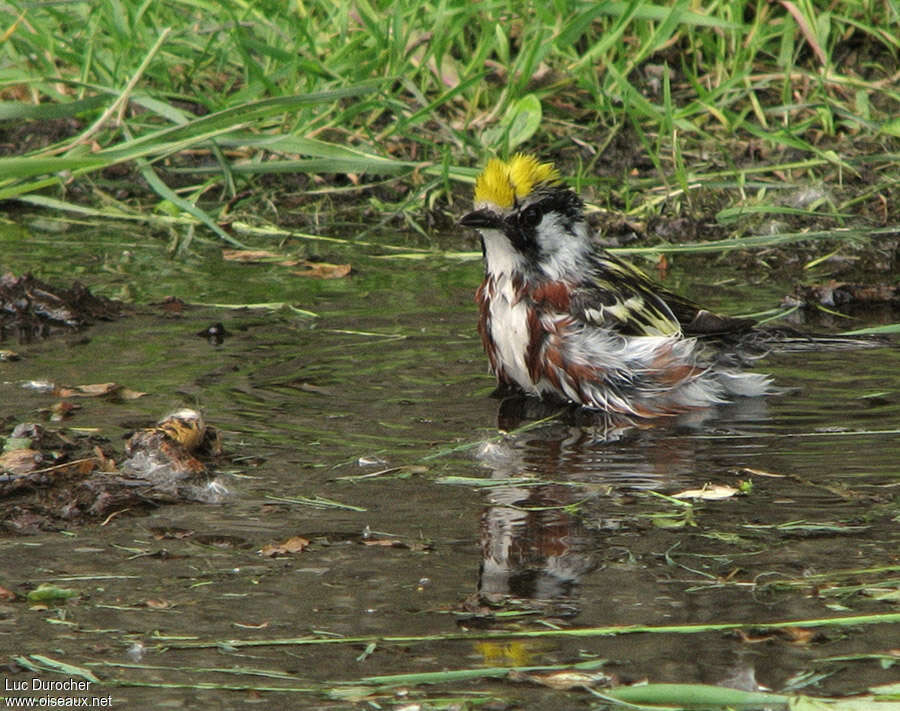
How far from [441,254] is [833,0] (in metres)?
3.22

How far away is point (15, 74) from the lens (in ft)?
28.3

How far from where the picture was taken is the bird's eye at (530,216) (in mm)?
5895

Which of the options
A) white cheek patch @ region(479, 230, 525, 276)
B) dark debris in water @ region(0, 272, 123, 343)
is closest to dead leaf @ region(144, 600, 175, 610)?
white cheek patch @ region(479, 230, 525, 276)

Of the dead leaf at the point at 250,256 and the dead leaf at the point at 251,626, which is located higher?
the dead leaf at the point at 250,256

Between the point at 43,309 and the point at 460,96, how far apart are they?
3.29m

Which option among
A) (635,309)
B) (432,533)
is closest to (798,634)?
(432,533)

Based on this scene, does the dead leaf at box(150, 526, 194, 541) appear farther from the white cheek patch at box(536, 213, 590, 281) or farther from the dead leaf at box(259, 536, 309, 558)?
the white cheek patch at box(536, 213, 590, 281)

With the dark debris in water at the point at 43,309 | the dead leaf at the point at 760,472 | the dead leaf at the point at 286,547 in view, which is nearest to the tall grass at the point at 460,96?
the dark debris in water at the point at 43,309

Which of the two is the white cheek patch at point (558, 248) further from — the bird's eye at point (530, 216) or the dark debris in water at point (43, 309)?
the dark debris in water at point (43, 309)

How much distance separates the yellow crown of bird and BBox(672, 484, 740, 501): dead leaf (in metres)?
1.68

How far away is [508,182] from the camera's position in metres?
5.82

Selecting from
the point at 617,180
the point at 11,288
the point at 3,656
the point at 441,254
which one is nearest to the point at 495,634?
the point at 3,656

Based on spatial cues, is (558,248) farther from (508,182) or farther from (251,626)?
(251,626)

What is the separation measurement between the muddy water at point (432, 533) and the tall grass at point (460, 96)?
6.00ft
